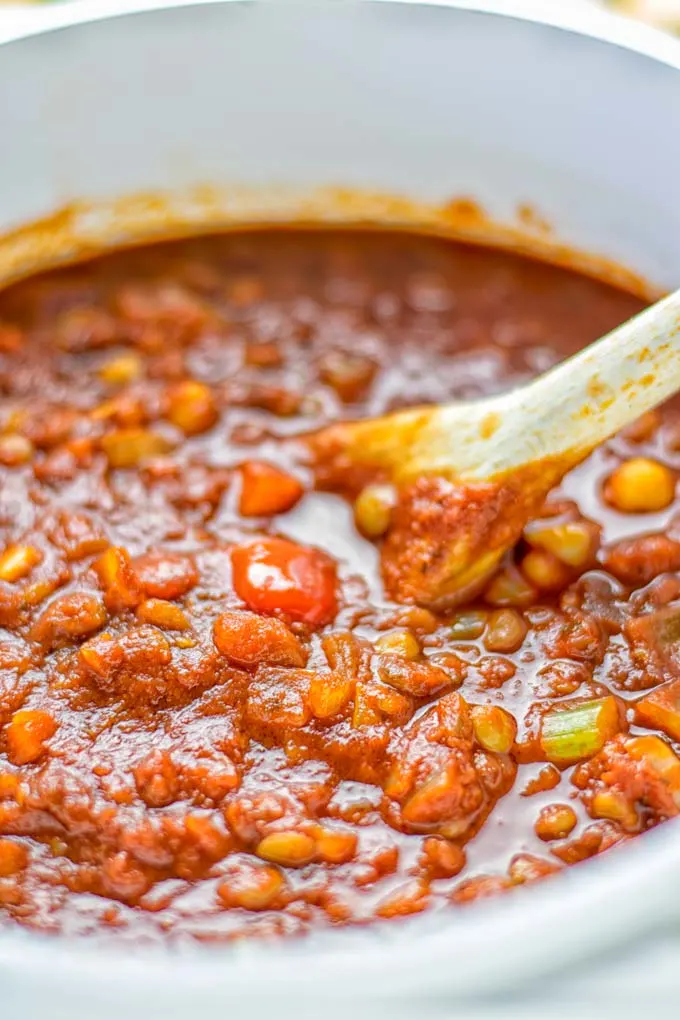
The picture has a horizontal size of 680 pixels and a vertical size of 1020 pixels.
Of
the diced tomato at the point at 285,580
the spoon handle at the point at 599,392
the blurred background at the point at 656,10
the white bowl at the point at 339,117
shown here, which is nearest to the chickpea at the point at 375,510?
the diced tomato at the point at 285,580

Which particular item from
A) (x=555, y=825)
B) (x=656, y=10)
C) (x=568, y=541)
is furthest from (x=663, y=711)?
(x=656, y=10)

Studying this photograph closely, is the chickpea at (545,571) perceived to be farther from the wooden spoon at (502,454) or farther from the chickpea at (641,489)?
the chickpea at (641,489)

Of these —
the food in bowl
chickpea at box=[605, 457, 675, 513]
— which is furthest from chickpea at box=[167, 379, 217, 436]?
chickpea at box=[605, 457, 675, 513]

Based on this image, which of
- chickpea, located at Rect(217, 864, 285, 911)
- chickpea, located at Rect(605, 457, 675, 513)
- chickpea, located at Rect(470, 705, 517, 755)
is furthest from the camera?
chickpea, located at Rect(605, 457, 675, 513)

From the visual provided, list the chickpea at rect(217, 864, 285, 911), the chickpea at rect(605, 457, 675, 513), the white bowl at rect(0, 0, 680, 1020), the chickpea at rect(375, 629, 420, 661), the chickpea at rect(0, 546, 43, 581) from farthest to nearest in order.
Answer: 1. the white bowl at rect(0, 0, 680, 1020)
2. the chickpea at rect(605, 457, 675, 513)
3. the chickpea at rect(0, 546, 43, 581)
4. the chickpea at rect(375, 629, 420, 661)
5. the chickpea at rect(217, 864, 285, 911)

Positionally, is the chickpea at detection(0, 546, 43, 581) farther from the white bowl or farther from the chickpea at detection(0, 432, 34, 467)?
the white bowl

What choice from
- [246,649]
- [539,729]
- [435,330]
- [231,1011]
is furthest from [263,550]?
[231,1011]
